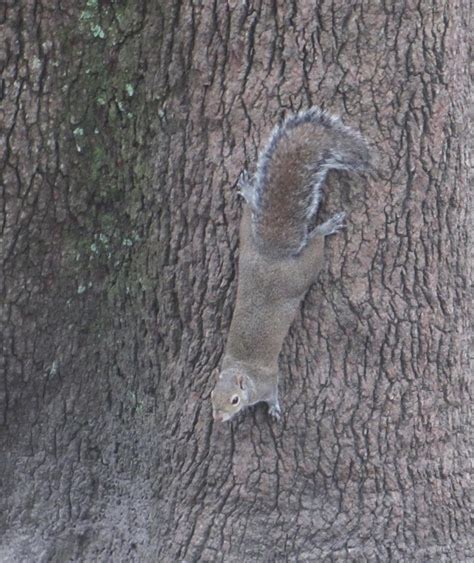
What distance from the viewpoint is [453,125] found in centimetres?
288

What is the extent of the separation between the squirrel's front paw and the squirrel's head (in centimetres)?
9

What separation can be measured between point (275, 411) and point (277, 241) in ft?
1.87

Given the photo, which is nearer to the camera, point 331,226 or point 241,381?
point 331,226

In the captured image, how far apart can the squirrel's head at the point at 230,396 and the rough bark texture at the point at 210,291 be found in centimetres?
12

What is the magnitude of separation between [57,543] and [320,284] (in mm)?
1413

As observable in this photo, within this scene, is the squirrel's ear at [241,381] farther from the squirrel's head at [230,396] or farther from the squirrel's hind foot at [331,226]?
the squirrel's hind foot at [331,226]

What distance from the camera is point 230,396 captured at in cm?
298

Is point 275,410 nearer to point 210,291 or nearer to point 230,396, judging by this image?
point 230,396

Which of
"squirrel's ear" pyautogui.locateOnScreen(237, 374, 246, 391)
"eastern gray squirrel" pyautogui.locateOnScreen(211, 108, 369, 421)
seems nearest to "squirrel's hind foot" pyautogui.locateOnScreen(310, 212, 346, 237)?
"eastern gray squirrel" pyautogui.locateOnScreen(211, 108, 369, 421)

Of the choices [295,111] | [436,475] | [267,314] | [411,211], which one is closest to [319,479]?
[436,475]

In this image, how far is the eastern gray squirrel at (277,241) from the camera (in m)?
2.83

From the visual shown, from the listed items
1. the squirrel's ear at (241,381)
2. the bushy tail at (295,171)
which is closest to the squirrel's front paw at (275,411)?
the squirrel's ear at (241,381)

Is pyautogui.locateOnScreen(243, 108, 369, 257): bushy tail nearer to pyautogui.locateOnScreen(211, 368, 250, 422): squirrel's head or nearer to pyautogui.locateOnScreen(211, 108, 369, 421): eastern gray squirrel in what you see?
pyautogui.locateOnScreen(211, 108, 369, 421): eastern gray squirrel

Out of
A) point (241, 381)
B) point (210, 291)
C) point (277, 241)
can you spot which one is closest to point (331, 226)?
point (277, 241)
